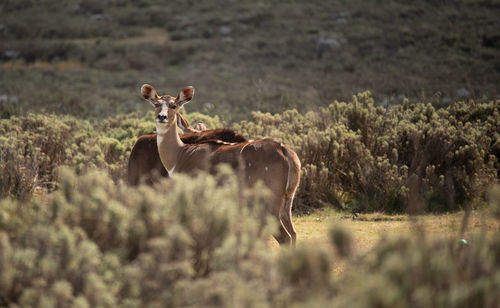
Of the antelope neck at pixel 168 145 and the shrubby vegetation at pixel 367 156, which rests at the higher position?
the antelope neck at pixel 168 145

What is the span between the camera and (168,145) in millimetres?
8367

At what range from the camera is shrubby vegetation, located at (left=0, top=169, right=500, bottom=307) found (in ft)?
10.7

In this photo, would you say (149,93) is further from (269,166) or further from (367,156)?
(367,156)

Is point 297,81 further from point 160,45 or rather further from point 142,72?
point 160,45

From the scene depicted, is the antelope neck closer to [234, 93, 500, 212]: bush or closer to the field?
the field

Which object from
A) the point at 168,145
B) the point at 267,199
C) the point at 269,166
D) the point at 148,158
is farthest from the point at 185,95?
the point at 267,199

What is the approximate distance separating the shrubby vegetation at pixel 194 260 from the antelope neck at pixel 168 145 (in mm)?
3566

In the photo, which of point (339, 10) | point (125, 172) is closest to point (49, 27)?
point (339, 10)

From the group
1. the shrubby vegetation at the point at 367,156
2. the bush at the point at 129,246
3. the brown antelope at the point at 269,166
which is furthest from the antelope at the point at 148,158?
the bush at the point at 129,246

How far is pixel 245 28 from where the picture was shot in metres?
42.5

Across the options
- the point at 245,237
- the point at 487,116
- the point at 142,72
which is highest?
the point at 245,237

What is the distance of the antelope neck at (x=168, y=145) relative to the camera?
329 inches

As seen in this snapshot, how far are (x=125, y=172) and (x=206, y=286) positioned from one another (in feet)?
25.4

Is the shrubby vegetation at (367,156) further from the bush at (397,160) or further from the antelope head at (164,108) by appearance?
the antelope head at (164,108)
